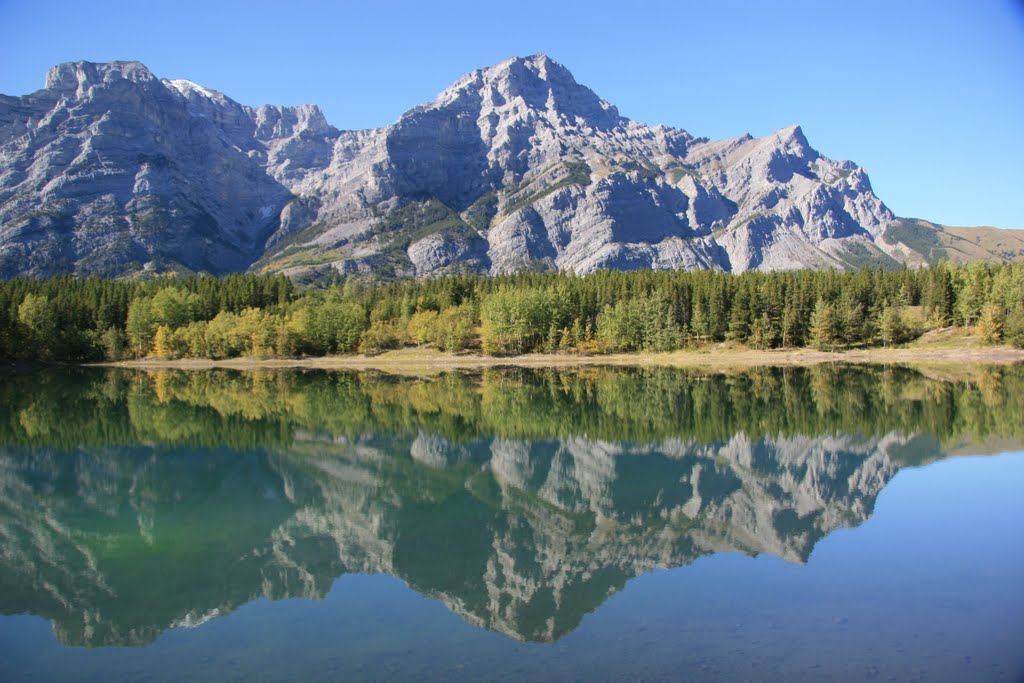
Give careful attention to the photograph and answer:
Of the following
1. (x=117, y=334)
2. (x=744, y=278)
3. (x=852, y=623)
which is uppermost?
(x=744, y=278)

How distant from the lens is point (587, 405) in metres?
54.0

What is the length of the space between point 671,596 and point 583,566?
303 cm

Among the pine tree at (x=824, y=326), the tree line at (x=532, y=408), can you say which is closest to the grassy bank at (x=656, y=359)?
the pine tree at (x=824, y=326)

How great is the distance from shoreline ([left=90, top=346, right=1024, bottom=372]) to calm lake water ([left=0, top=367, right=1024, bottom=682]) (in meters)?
53.3

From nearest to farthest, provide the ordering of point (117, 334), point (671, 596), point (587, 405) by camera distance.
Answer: point (671, 596) → point (587, 405) → point (117, 334)

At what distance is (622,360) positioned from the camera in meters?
107

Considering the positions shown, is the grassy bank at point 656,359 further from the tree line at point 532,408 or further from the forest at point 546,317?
the tree line at point 532,408

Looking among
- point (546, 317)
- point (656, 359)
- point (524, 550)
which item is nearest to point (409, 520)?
point (524, 550)

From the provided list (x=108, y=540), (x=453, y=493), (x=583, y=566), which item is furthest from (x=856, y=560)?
(x=108, y=540)

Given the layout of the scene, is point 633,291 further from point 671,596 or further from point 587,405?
point 671,596

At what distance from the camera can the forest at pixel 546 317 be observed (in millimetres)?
106938

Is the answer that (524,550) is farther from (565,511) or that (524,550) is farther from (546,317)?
(546,317)

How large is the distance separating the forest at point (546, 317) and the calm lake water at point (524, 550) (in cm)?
6547

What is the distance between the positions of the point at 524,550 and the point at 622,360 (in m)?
88.9
